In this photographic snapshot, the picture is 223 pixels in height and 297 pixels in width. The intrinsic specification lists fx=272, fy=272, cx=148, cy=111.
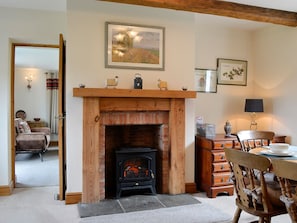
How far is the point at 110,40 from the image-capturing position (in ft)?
Result: 11.4

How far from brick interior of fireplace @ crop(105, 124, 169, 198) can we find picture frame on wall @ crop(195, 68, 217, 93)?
1.11m

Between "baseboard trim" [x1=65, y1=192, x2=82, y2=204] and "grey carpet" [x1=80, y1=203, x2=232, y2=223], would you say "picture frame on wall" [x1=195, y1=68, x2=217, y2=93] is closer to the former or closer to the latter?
"grey carpet" [x1=80, y1=203, x2=232, y2=223]

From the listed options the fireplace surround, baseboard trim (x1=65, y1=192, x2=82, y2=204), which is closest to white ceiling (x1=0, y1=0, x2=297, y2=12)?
the fireplace surround

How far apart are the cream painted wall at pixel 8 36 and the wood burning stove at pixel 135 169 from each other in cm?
154

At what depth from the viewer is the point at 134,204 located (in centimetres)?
326

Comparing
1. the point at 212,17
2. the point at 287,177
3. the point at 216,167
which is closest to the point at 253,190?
the point at 287,177

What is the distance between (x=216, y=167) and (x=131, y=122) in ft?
4.15

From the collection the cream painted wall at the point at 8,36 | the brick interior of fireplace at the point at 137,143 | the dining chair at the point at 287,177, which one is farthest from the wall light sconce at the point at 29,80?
the dining chair at the point at 287,177

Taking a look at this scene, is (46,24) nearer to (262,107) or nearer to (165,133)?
(165,133)

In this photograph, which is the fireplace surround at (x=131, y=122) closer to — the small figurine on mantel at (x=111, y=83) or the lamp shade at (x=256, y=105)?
the small figurine on mantel at (x=111, y=83)

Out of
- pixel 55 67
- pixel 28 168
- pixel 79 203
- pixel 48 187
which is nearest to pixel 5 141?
pixel 48 187

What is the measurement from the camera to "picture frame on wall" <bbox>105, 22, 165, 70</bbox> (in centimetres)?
348

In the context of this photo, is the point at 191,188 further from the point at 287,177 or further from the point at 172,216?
the point at 287,177

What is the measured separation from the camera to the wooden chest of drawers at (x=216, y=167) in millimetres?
3582
